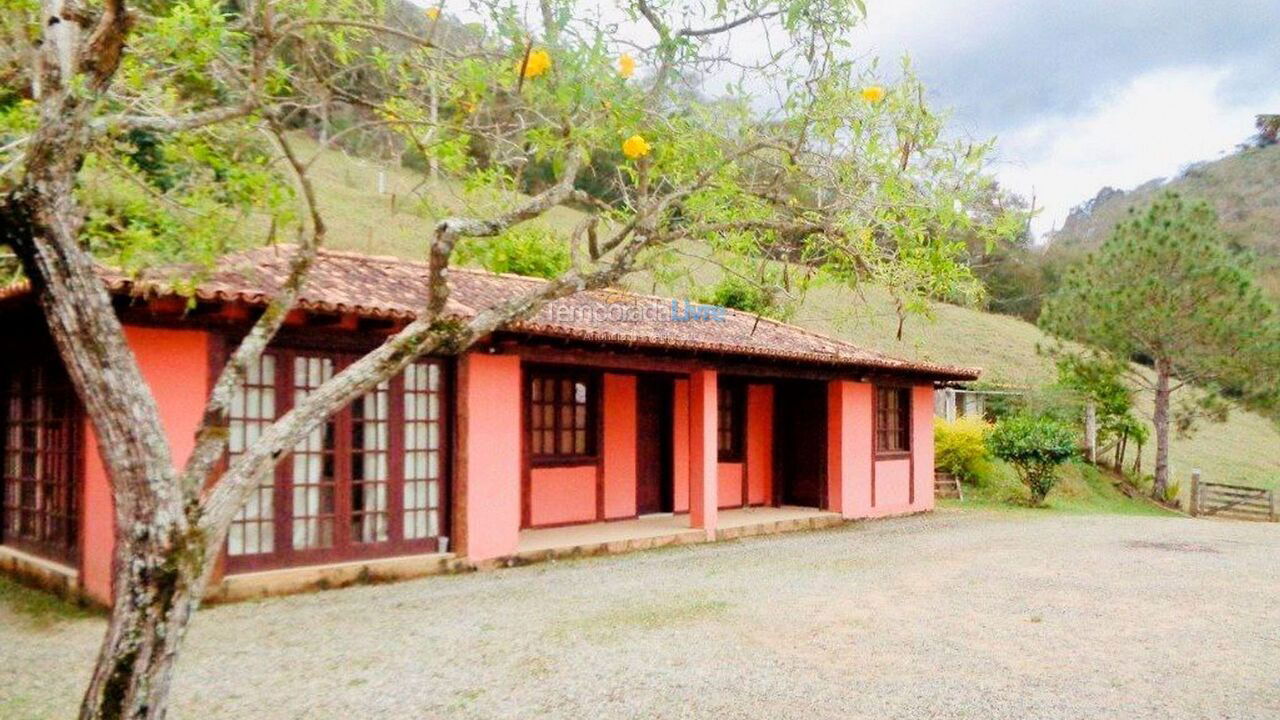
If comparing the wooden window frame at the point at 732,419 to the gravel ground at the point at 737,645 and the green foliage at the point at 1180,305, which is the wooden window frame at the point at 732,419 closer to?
the gravel ground at the point at 737,645

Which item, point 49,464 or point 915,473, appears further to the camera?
point 915,473

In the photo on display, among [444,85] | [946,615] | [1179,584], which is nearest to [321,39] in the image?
[444,85]

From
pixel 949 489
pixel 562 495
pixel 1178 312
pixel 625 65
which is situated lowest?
pixel 949 489

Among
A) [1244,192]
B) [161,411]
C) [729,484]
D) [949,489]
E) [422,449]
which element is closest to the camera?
[161,411]

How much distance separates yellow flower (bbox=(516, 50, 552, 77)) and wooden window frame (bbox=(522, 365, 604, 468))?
7.04 m

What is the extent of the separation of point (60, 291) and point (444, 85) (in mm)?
3438

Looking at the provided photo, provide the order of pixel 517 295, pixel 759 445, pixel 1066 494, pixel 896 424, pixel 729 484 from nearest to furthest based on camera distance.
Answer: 1. pixel 517 295
2. pixel 729 484
3. pixel 759 445
4. pixel 896 424
5. pixel 1066 494

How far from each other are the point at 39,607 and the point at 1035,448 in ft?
49.6

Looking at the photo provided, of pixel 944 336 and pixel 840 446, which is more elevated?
pixel 944 336

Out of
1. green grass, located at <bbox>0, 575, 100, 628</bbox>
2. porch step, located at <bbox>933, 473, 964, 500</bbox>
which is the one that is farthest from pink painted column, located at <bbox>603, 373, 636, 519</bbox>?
porch step, located at <bbox>933, 473, 964, 500</bbox>

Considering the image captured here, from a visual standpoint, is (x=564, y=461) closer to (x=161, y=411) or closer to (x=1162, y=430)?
(x=161, y=411)

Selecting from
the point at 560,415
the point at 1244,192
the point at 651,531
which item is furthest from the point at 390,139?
the point at 1244,192

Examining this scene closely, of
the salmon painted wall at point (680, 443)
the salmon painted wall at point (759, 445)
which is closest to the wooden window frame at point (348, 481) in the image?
the salmon painted wall at point (680, 443)

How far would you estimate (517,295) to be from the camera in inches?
269
